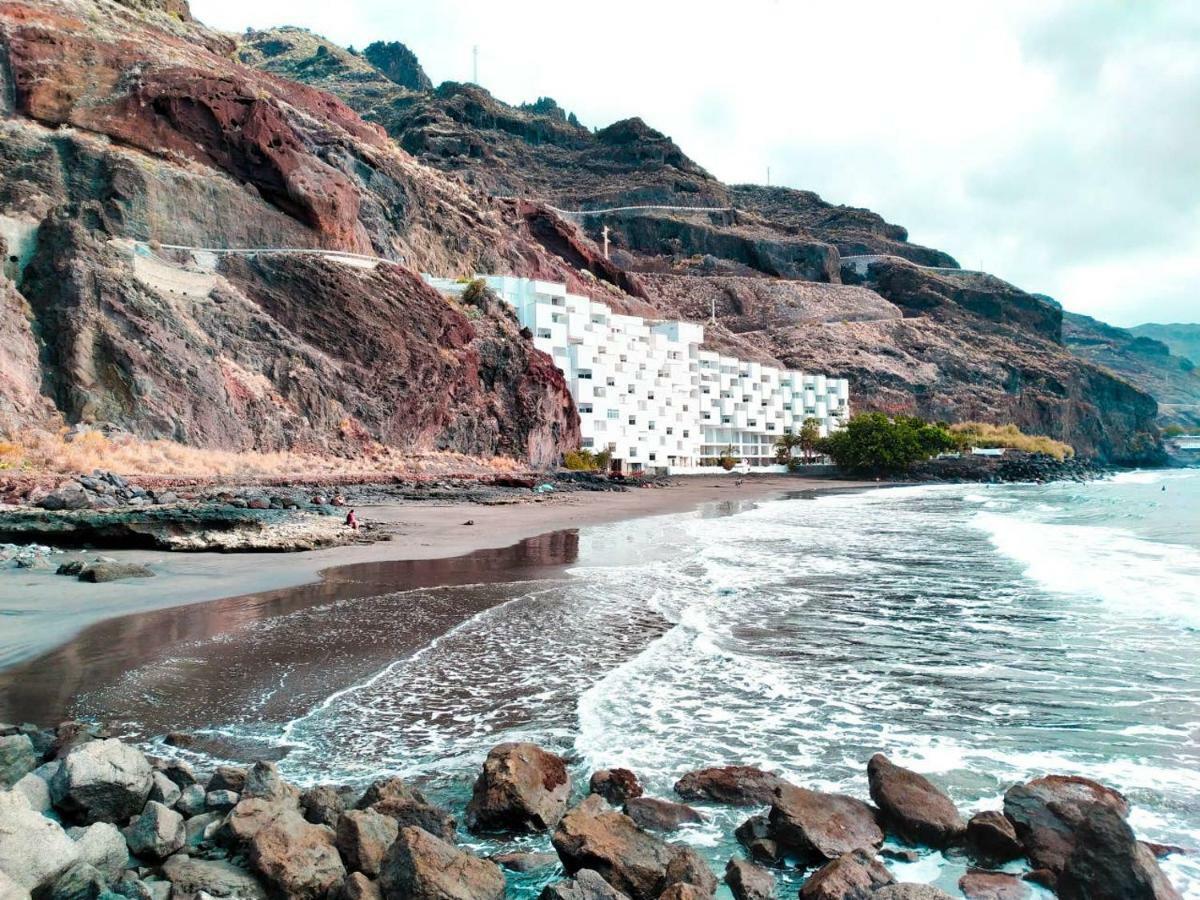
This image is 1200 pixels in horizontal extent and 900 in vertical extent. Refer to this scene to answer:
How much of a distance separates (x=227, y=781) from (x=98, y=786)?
93 cm

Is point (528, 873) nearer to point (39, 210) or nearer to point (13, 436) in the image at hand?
point (13, 436)

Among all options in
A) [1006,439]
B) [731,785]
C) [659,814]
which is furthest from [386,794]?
Result: [1006,439]

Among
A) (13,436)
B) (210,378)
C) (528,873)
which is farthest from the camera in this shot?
(210,378)

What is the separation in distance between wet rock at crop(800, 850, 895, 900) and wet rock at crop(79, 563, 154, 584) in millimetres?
15992

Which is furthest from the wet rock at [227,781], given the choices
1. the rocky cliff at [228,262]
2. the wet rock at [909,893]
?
the rocky cliff at [228,262]

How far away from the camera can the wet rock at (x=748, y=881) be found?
5301 mm

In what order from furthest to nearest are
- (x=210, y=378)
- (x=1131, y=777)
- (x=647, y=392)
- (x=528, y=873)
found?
1. (x=647, y=392)
2. (x=210, y=378)
3. (x=1131, y=777)
4. (x=528, y=873)

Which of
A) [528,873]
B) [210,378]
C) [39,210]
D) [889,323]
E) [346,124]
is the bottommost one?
[528,873]

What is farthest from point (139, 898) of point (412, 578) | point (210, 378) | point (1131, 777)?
point (210, 378)

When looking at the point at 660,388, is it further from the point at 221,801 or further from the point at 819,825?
the point at 221,801

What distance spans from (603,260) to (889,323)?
2269 inches

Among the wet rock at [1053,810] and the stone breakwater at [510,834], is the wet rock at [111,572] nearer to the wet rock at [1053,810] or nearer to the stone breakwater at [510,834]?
the stone breakwater at [510,834]

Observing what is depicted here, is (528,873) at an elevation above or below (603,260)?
below

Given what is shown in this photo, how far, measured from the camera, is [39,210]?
144 ft
